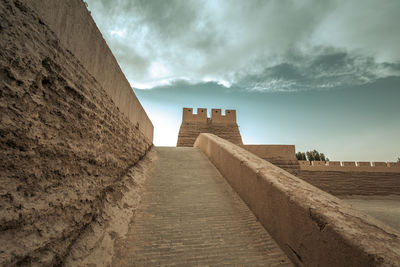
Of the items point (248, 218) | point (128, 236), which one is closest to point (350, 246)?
point (248, 218)

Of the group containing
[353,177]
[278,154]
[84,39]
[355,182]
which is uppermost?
[84,39]

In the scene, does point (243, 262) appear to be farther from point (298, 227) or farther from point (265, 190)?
point (265, 190)

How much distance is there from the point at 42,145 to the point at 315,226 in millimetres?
2736

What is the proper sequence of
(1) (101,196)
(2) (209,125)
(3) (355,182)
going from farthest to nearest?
(2) (209,125) → (3) (355,182) → (1) (101,196)

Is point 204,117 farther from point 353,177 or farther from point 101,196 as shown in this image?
point 101,196

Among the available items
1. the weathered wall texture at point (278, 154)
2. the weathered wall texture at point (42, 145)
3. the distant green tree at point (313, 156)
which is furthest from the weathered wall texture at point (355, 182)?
the distant green tree at point (313, 156)

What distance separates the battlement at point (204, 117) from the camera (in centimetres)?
1641

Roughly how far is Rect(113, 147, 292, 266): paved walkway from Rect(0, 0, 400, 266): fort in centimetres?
2

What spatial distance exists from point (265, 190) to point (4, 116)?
3.00 meters

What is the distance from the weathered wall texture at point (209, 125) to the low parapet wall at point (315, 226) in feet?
42.2

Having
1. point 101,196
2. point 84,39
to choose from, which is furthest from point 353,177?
point 84,39

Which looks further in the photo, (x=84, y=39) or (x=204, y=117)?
(x=204, y=117)

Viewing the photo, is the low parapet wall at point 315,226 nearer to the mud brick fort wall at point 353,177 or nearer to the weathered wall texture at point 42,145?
the weathered wall texture at point 42,145

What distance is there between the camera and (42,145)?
1.54m
